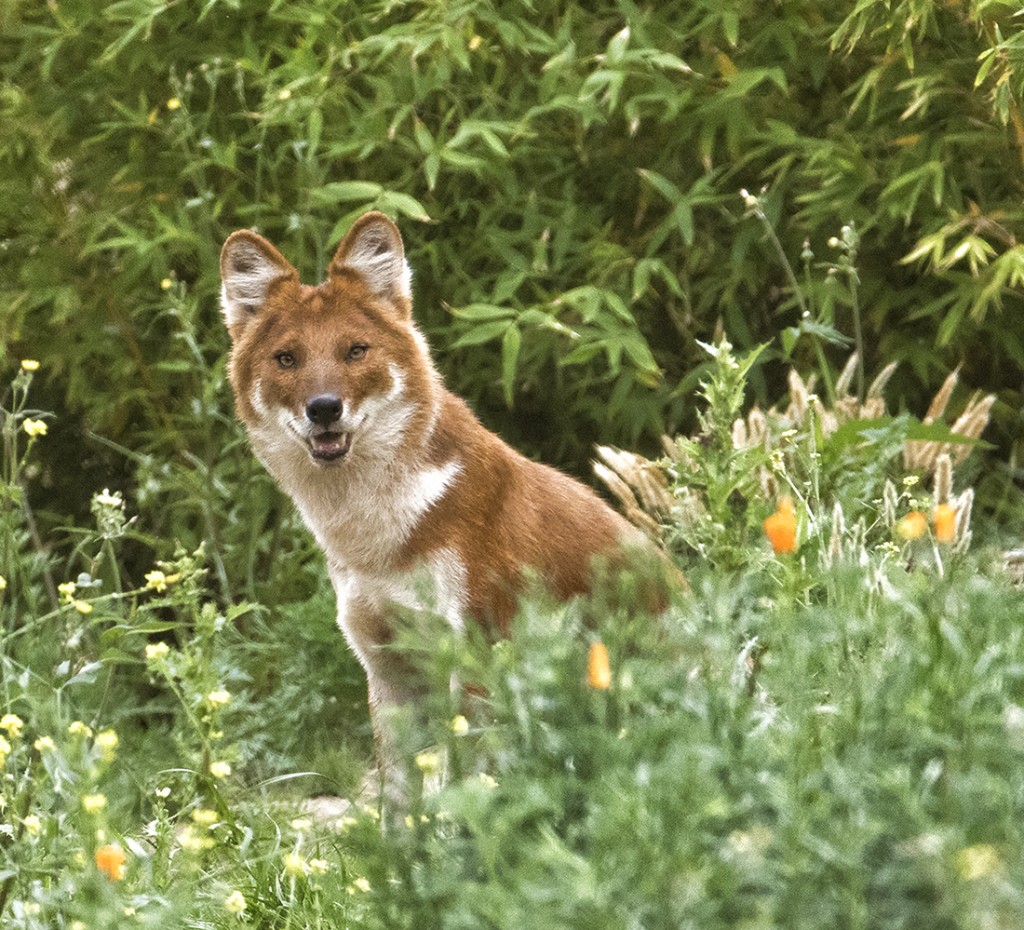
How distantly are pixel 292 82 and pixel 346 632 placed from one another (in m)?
1.85

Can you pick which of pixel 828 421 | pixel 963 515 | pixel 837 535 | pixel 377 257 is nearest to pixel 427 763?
pixel 837 535

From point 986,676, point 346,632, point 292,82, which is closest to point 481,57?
point 292,82

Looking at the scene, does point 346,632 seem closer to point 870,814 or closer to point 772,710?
point 772,710

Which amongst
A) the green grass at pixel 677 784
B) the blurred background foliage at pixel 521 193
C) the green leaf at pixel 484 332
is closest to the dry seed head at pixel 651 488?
the blurred background foliage at pixel 521 193

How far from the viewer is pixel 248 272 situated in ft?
14.2

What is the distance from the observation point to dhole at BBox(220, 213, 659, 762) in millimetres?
4043

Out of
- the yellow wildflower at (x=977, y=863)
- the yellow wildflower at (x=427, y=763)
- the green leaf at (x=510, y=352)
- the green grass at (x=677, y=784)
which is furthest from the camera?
the green leaf at (x=510, y=352)

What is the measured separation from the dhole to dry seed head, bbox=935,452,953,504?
0.80m

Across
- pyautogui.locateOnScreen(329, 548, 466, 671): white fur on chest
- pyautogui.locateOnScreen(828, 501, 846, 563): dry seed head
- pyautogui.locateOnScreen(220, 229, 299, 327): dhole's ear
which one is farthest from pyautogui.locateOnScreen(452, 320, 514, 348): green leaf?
pyautogui.locateOnScreen(828, 501, 846, 563): dry seed head

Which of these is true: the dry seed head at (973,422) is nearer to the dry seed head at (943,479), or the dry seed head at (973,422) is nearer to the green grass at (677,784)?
the dry seed head at (943,479)

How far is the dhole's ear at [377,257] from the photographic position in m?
4.21

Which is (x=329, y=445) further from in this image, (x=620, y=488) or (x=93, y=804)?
(x=93, y=804)

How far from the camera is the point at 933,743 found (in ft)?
7.57

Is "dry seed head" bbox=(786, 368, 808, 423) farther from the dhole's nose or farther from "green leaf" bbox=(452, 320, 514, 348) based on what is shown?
the dhole's nose
